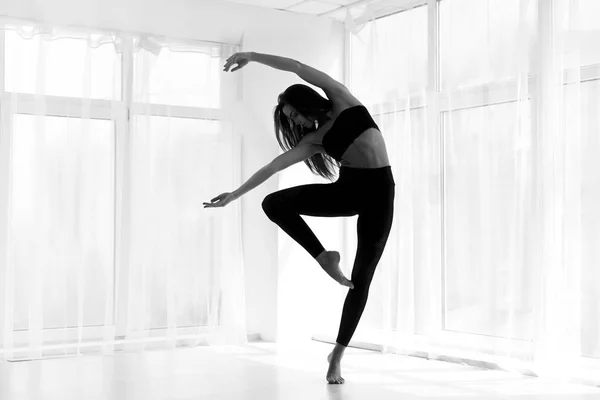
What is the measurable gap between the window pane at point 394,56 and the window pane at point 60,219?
6.75ft

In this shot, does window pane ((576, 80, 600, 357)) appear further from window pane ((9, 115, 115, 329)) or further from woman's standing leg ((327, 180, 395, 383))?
window pane ((9, 115, 115, 329))

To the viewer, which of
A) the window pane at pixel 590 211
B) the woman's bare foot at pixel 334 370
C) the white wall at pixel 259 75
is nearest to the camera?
the woman's bare foot at pixel 334 370

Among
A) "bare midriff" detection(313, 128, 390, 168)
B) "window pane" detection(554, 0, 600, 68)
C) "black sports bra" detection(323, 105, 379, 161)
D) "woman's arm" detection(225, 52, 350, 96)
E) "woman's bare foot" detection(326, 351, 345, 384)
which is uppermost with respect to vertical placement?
"window pane" detection(554, 0, 600, 68)

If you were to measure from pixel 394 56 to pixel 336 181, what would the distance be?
2199 millimetres

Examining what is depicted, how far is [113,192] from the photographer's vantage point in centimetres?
581

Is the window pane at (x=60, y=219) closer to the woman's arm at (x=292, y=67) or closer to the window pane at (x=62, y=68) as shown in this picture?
the window pane at (x=62, y=68)

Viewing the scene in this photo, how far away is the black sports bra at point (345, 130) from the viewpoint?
13.3 feet

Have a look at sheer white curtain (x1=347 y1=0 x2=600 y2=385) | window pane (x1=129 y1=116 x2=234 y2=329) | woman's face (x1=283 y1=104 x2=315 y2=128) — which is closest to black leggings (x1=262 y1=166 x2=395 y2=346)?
woman's face (x1=283 y1=104 x2=315 y2=128)

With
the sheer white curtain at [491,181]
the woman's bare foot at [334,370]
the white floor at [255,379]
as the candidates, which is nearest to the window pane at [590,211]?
the sheer white curtain at [491,181]

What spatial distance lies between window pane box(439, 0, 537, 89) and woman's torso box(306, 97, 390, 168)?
137 centimetres

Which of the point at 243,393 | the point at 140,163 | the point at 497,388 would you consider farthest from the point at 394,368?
the point at 140,163

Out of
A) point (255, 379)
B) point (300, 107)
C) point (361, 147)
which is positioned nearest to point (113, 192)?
point (255, 379)

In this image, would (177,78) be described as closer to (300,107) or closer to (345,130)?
(300,107)

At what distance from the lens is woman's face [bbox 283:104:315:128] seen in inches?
162
